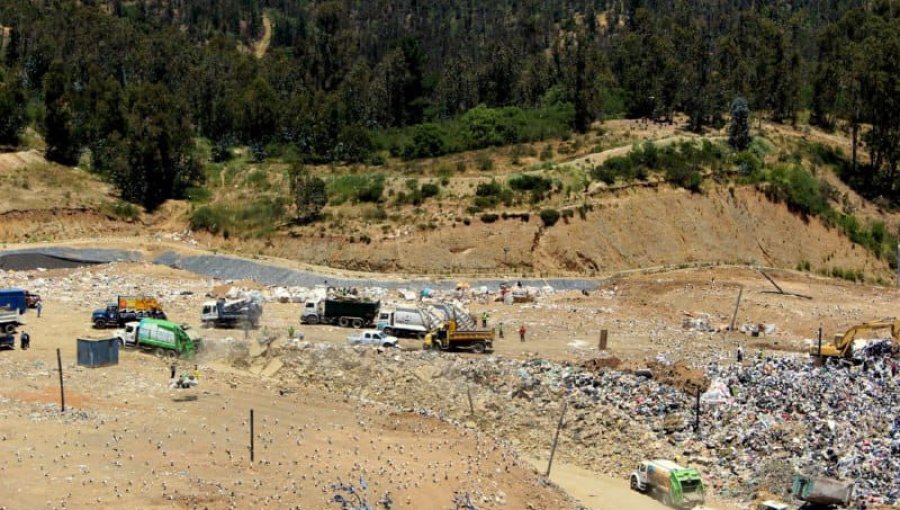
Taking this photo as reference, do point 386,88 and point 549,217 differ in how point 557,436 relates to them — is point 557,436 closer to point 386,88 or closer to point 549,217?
point 549,217

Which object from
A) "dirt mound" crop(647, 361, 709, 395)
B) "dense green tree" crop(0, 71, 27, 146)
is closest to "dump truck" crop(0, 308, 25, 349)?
"dirt mound" crop(647, 361, 709, 395)

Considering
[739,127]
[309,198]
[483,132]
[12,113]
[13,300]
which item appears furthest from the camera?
[483,132]

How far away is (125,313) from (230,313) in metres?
3.78

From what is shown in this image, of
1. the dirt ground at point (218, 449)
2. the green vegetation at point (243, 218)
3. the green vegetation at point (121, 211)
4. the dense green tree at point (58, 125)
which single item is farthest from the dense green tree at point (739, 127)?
the dirt ground at point (218, 449)

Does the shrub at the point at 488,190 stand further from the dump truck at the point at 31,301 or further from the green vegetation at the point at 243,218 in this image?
the dump truck at the point at 31,301

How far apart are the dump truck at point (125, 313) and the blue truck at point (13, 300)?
10.1 ft

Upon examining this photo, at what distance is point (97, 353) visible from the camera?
35.6 meters

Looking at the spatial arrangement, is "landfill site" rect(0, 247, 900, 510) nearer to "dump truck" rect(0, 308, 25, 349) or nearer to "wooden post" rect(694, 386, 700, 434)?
→ "wooden post" rect(694, 386, 700, 434)

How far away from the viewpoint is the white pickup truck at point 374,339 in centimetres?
3978

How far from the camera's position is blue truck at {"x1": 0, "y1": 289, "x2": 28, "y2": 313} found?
143 feet

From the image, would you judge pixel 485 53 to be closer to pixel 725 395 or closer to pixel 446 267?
pixel 446 267

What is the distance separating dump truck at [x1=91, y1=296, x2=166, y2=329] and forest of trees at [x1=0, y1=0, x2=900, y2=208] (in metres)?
30.1

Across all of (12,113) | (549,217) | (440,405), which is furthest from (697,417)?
(12,113)

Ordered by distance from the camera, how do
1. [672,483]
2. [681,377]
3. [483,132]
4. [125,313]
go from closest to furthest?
[672,483] < [681,377] < [125,313] < [483,132]
